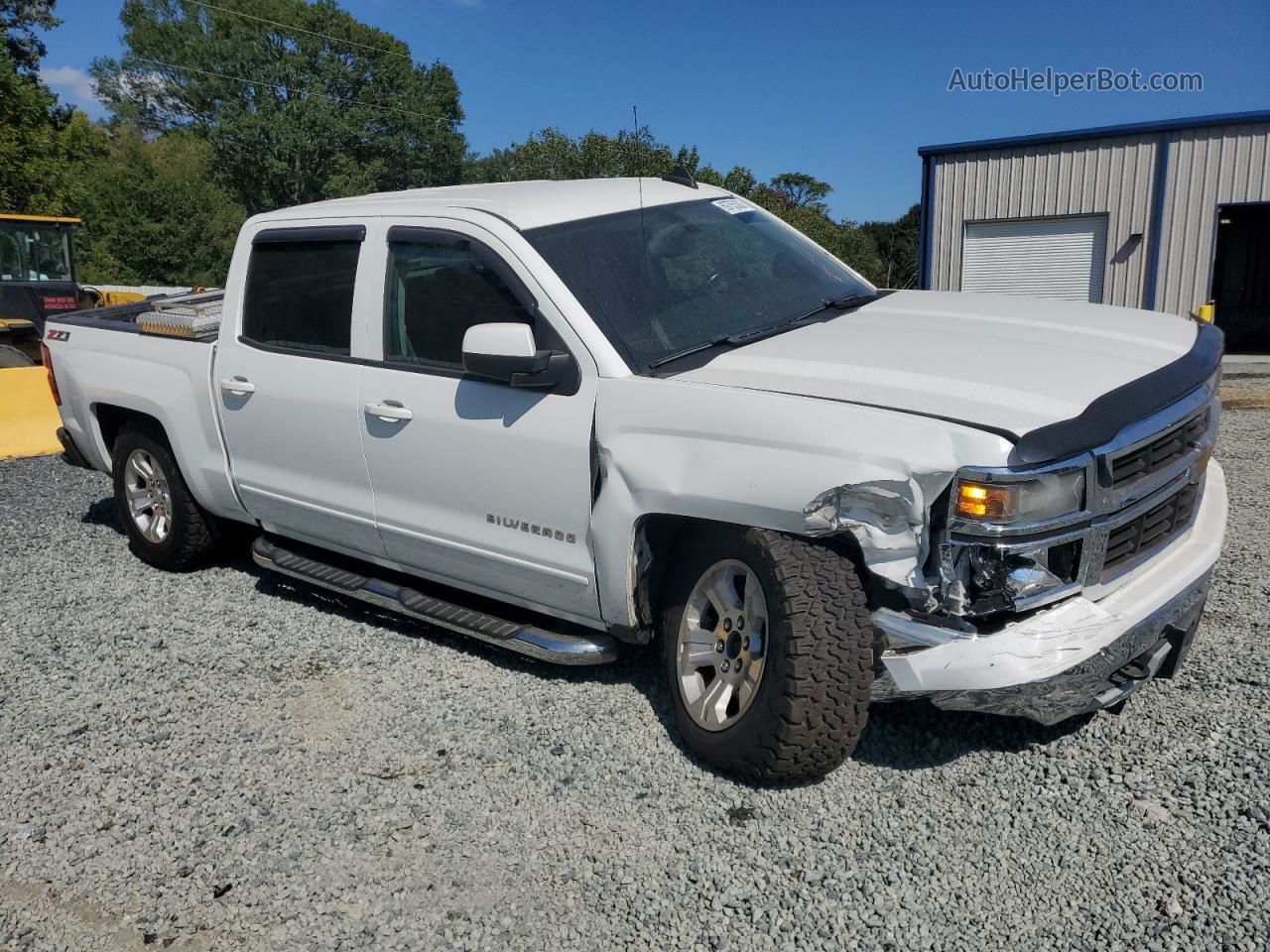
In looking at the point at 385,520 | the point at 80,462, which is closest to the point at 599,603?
the point at 385,520

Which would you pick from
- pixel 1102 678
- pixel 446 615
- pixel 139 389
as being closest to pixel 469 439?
pixel 446 615

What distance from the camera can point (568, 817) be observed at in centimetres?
331

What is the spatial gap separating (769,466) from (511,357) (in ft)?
3.34

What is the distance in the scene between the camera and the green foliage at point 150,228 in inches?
1823

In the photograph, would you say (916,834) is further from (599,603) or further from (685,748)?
(599,603)

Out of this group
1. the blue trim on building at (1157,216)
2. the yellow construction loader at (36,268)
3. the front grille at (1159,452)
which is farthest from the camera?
the blue trim on building at (1157,216)

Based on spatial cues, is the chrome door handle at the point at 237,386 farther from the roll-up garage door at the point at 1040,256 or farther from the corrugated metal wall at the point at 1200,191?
the corrugated metal wall at the point at 1200,191

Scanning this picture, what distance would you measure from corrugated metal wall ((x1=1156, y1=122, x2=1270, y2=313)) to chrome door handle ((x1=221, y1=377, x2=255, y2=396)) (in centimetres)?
1810

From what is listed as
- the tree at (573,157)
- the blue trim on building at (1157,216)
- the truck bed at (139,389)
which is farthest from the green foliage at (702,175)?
the truck bed at (139,389)

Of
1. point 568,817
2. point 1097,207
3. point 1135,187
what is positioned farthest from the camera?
point 1097,207

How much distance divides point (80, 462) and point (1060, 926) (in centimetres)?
593

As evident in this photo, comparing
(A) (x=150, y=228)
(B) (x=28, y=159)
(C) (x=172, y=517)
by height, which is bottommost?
(C) (x=172, y=517)

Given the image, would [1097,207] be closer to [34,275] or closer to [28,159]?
[34,275]

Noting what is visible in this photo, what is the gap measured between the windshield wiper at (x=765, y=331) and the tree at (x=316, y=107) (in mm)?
53597
